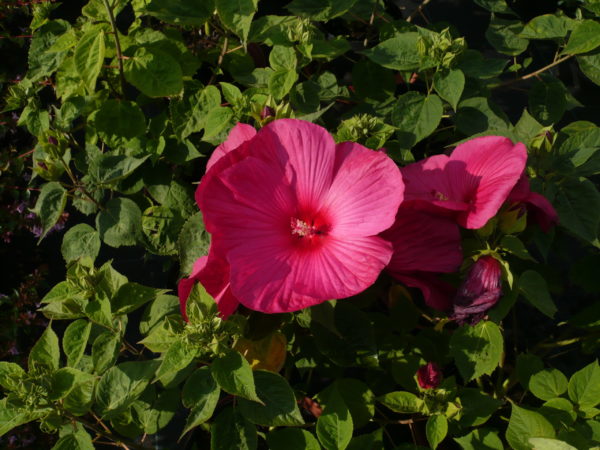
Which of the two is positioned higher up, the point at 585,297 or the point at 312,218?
the point at 312,218

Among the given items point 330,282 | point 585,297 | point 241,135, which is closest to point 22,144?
point 241,135

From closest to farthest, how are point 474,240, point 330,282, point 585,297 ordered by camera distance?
point 330,282
point 474,240
point 585,297

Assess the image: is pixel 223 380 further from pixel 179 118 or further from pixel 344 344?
pixel 179 118

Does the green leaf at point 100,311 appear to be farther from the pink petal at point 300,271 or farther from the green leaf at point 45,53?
the green leaf at point 45,53

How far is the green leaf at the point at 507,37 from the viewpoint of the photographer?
1.23 meters

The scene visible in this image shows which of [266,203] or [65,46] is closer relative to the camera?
[266,203]

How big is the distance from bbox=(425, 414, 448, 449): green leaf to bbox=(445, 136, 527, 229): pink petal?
343 mm

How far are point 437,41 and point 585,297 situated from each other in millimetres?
1045

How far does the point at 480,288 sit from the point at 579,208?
0.28m

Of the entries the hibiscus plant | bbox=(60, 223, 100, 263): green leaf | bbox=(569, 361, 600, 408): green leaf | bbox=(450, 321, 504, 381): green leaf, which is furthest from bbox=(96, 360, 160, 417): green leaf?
bbox=(569, 361, 600, 408): green leaf

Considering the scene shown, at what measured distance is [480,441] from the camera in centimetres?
96

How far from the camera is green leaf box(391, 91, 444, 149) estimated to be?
1.04m

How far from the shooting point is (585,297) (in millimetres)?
1670

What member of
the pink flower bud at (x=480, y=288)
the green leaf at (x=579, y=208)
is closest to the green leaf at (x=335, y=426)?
the pink flower bud at (x=480, y=288)
